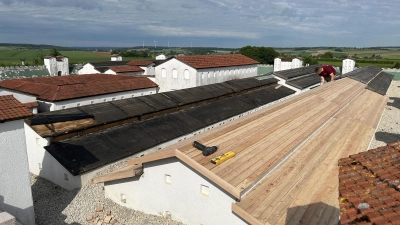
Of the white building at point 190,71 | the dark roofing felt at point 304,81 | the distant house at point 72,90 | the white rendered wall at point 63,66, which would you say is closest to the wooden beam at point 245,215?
the distant house at point 72,90

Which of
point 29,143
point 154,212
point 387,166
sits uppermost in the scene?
point 387,166

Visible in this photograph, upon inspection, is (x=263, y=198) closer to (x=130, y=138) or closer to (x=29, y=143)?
(x=130, y=138)

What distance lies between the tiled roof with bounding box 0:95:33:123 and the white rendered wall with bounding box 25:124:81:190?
3.91m

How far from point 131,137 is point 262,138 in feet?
25.1

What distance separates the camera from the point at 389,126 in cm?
2072

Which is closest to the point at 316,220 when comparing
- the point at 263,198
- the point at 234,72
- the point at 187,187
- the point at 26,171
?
the point at 263,198

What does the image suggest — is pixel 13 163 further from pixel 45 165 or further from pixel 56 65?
pixel 56 65

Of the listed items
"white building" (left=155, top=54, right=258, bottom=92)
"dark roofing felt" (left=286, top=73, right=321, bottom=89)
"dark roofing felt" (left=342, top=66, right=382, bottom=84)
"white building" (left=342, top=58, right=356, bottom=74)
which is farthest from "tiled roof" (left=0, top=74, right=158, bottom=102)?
"white building" (left=342, top=58, right=356, bottom=74)

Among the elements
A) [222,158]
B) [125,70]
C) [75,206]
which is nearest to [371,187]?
[222,158]

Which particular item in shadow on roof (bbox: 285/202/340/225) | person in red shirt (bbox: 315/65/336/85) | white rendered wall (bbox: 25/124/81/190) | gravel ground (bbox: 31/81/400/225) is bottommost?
gravel ground (bbox: 31/81/400/225)

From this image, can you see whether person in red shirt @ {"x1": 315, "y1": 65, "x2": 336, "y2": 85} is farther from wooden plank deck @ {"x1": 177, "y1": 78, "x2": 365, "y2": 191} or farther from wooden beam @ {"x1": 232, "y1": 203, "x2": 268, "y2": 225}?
wooden beam @ {"x1": 232, "y1": 203, "x2": 268, "y2": 225}

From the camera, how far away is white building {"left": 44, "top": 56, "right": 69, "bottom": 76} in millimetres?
42406

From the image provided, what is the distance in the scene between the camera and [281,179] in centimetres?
783

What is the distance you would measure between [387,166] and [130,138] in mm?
12171
